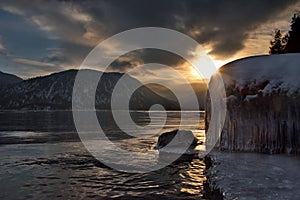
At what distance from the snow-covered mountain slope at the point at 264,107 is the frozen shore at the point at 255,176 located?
1.04m

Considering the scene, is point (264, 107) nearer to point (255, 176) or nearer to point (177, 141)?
point (255, 176)

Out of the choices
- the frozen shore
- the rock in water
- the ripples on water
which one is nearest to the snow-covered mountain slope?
the frozen shore

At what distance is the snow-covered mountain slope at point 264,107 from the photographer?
13.0m

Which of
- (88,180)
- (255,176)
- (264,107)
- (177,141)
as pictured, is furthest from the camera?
(177,141)

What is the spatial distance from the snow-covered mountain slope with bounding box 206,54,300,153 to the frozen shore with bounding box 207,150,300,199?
1.04 metres

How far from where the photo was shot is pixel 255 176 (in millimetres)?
9039

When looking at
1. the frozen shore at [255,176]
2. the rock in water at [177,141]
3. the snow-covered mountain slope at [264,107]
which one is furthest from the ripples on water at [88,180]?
the rock in water at [177,141]

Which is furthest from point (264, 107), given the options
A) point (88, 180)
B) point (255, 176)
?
point (88, 180)

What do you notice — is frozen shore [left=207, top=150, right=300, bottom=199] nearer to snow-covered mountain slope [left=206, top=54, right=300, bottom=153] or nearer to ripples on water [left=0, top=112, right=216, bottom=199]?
ripples on water [left=0, top=112, right=216, bottom=199]

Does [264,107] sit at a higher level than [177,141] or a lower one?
higher

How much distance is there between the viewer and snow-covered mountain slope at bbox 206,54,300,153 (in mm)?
13039

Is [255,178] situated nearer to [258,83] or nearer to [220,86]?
[258,83]

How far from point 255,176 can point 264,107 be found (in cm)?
558

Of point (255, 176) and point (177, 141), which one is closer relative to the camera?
point (255, 176)
